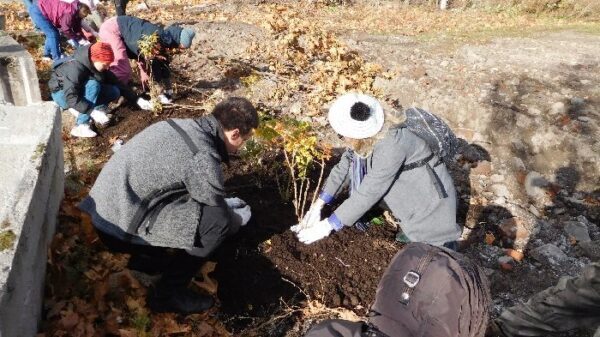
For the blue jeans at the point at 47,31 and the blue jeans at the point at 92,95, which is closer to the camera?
the blue jeans at the point at 92,95

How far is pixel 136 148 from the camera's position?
2.43m

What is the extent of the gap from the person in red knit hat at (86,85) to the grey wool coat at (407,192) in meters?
2.77

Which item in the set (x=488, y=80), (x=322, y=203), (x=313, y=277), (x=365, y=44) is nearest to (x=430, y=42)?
(x=365, y=44)

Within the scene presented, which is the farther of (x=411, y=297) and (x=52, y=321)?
(x=52, y=321)

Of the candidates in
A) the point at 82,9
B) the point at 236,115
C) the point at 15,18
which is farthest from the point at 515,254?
the point at 15,18

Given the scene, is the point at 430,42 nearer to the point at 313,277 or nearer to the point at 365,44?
the point at 365,44

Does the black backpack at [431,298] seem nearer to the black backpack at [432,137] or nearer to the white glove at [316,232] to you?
the black backpack at [432,137]

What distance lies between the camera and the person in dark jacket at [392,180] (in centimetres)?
290

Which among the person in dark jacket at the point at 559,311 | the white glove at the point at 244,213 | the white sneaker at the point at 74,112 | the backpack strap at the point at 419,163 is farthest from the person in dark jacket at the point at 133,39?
the person in dark jacket at the point at 559,311

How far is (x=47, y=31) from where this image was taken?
232 inches

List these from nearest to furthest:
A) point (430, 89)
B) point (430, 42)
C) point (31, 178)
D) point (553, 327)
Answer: point (31, 178), point (553, 327), point (430, 89), point (430, 42)

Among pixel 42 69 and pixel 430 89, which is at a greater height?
pixel 430 89

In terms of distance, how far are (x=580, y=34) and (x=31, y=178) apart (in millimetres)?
9552

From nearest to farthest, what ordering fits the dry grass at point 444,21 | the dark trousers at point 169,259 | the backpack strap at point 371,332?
the backpack strap at point 371,332 < the dark trousers at point 169,259 < the dry grass at point 444,21
